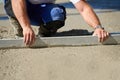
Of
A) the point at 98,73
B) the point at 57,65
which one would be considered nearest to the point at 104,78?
→ the point at 98,73

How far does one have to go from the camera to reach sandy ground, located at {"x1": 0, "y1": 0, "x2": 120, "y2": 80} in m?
2.97

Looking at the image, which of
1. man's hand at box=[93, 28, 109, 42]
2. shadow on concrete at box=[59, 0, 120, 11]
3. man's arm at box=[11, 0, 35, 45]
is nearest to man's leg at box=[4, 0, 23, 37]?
man's arm at box=[11, 0, 35, 45]

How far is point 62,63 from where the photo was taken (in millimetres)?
3148

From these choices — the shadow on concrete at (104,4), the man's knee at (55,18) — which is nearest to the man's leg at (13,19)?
the man's knee at (55,18)

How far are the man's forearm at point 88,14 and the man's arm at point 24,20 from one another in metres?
0.51

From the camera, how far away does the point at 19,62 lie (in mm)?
3258

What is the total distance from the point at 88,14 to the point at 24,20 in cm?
60

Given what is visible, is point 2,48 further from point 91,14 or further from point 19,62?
point 91,14

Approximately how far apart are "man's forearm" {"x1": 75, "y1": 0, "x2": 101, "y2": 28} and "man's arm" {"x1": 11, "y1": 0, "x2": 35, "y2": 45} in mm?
514

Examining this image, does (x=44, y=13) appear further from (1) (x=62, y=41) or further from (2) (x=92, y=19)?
(2) (x=92, y=19)

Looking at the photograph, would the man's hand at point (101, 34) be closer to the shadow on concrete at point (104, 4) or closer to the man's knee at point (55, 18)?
the man's knee at point (55, 18)

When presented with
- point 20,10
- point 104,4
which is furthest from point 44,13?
point 104,4

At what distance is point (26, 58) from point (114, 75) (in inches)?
32.3

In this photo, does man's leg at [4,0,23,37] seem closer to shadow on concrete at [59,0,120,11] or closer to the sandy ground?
the sandy ground
